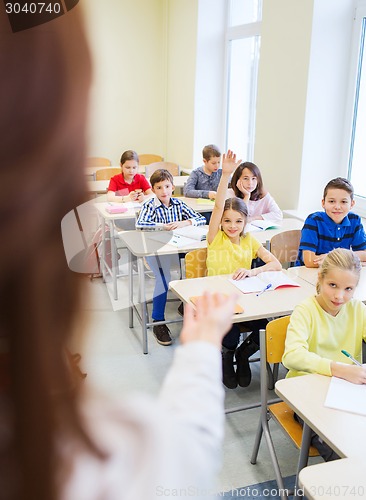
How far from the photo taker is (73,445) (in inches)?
19.8

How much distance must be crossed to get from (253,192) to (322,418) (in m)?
2.64

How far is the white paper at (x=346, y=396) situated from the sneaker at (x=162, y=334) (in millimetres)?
1895

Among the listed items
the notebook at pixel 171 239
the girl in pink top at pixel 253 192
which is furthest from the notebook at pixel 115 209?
the girl in pink top at pixel 253 192

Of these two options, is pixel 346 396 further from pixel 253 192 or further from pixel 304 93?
pixel 304 93

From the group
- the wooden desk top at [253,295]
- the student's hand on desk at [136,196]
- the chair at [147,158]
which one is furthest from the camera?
the chair at [147,158]

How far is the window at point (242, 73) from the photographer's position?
18.5ft

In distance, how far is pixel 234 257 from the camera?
123 inches

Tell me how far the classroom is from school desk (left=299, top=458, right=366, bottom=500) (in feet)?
2.24

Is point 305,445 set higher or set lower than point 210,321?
lower

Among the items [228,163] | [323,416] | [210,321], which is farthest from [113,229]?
[210,321]

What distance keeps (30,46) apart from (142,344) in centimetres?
333

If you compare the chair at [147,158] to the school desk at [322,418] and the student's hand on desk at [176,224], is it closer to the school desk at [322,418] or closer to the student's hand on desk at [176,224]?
the student's hand on desk at [176,224]

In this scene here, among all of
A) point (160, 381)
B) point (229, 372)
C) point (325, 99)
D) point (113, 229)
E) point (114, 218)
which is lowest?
point (160, 381)

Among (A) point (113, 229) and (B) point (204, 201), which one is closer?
(A) point (113, 229)
